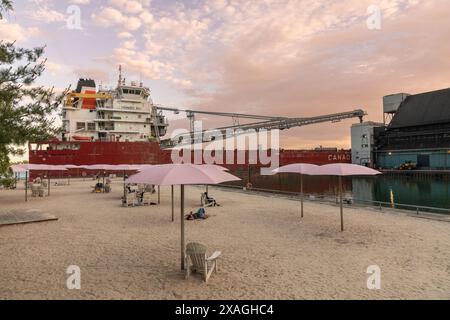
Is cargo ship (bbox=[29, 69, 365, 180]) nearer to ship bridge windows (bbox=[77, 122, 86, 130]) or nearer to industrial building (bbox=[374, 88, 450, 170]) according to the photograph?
ship bridge windows (bbox=[77, 122, 86, 130])

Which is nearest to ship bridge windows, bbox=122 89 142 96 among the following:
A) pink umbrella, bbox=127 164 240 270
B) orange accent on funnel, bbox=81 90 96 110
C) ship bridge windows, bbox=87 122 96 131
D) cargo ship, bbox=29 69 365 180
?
cargo ship, bbox=29 69 365 180

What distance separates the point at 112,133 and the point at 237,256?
44664 mm

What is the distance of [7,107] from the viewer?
8961 mm

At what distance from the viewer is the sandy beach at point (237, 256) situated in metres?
5.55

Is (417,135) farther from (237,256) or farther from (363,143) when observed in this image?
(237,256)

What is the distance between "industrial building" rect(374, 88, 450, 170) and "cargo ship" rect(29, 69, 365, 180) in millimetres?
13781

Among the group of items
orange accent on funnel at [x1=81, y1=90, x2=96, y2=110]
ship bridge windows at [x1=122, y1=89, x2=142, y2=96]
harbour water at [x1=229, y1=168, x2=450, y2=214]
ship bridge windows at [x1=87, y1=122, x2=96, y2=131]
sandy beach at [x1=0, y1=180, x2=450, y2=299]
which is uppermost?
ship bridge windows at [x1=122, y1=89, x2=142, y2=96]

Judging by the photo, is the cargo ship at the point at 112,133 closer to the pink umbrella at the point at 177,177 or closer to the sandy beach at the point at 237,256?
the sandy beach at the point at 237,256

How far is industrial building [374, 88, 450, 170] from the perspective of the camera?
5409cm

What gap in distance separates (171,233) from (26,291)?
507 centimetres

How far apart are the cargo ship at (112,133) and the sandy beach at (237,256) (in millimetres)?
29874

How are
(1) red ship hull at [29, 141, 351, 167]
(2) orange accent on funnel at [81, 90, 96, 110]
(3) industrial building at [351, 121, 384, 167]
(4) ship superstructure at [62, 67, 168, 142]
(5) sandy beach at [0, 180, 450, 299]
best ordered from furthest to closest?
(3) industrial building at [351, 121, 384, 167] < (2) orange accent on funnel at [81, 90, 96, 110] < (4) ship superstructure at [62, 67, 168, 142] < (1) red ship hull at [29, 141, 351, 167] < (5) sandy beach at [0, 180, 450, 299]

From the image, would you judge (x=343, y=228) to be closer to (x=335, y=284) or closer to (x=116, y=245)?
(x=335, y=284)
